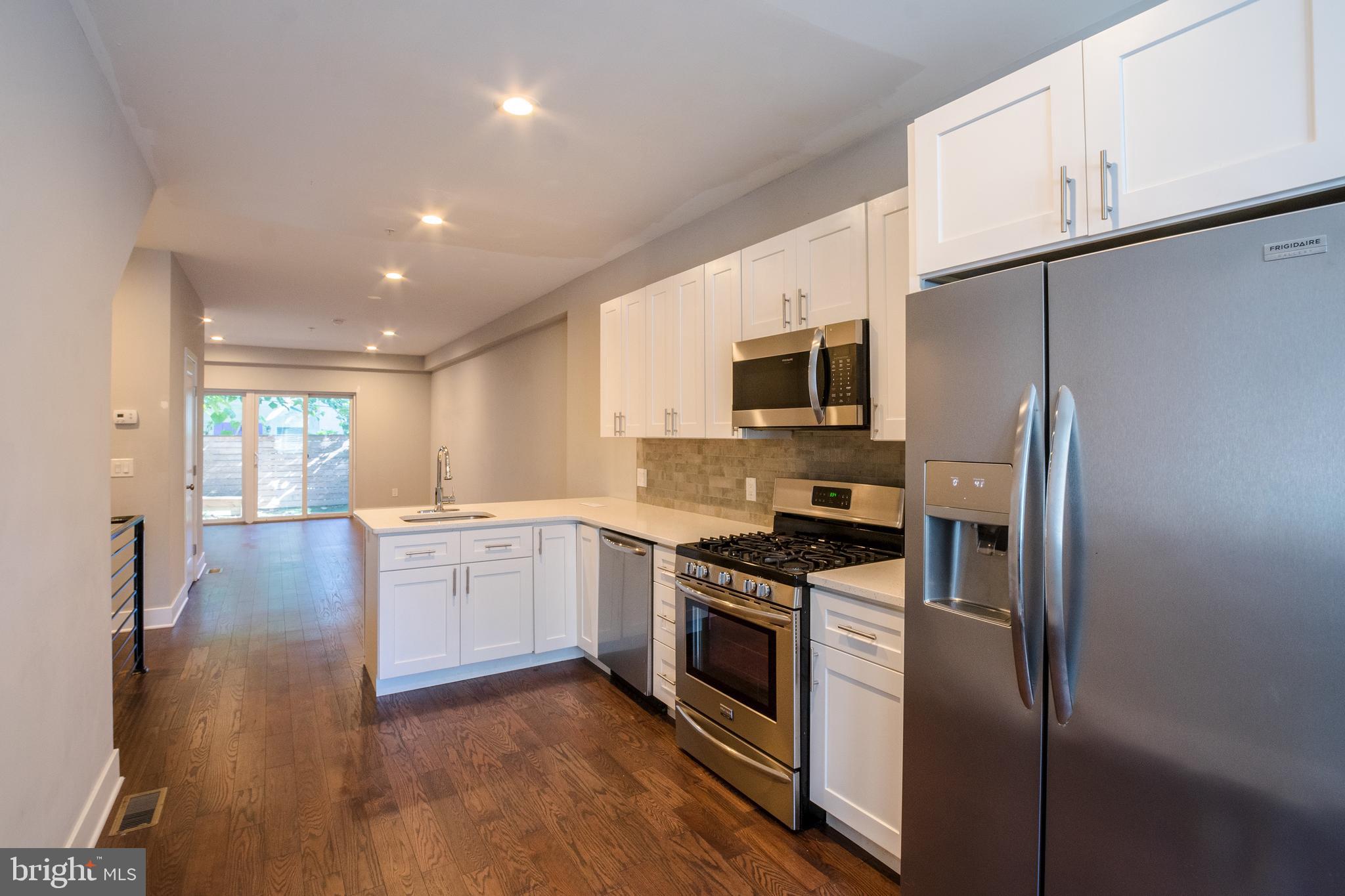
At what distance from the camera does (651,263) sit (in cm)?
436

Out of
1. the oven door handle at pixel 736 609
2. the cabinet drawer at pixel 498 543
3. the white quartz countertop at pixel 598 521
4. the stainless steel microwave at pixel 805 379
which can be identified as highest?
the stainless steel microwave at pixel 805 379

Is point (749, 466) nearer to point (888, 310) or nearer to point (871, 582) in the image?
point (888, 310)

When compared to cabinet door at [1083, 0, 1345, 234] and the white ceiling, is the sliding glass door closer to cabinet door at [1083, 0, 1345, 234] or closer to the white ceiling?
the white ceiling

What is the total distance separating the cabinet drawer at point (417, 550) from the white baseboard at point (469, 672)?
594 mm

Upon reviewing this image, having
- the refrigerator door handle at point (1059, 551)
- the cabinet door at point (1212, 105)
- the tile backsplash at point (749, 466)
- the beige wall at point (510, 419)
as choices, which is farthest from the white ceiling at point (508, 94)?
the beige wall at point (510, 419)

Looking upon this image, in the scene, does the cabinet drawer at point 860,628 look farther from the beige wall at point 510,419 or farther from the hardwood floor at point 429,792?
the beige wall at point 510,419

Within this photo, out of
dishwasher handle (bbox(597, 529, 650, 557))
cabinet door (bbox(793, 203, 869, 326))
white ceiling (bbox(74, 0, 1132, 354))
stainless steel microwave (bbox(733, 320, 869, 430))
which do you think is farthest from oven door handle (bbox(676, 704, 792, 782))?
white ceiling (bbox(74, 0, 1132, 354))

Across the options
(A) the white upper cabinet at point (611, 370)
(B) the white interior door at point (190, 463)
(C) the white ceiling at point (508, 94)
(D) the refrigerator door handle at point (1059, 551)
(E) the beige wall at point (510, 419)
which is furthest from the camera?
(E) the beige wall at point (510, 419)

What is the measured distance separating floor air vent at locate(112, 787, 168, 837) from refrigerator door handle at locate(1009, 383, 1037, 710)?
2.84 meters

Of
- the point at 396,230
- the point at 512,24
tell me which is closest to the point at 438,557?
the point at 396,230

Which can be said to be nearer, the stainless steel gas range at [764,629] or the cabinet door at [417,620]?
the stainless steel gas range at [764,629]

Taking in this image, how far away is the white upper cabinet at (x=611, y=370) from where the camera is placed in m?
4.08

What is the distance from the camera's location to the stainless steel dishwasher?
3221 millimetres

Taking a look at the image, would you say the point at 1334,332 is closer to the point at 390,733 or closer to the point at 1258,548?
the point at 1258,548
